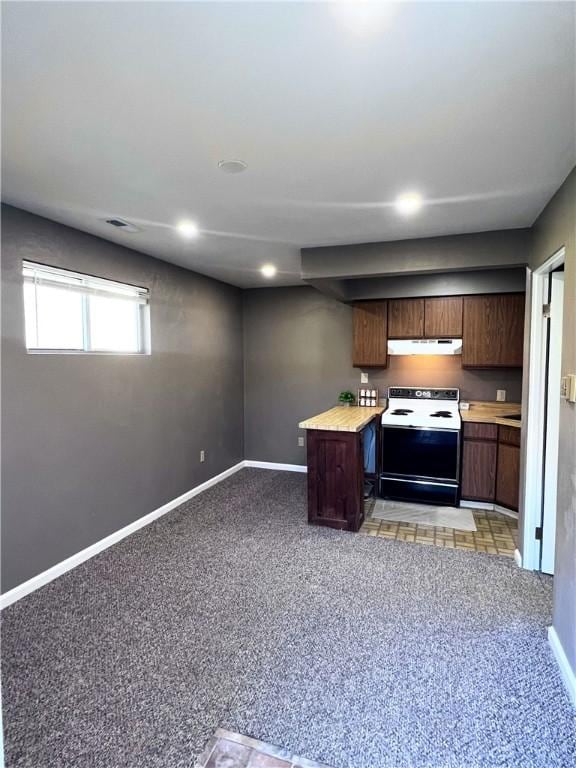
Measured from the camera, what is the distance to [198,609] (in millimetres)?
2400

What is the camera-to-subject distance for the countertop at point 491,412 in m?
3.80

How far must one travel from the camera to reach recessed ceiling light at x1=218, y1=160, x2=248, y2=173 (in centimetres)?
190

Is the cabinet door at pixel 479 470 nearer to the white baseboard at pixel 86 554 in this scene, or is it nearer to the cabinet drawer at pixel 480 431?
the cabinet drawer at pixel 480 431

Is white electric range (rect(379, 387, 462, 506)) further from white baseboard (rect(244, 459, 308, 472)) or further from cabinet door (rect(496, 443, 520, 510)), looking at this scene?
white baseboard (rect(244, 459, 308, 472))

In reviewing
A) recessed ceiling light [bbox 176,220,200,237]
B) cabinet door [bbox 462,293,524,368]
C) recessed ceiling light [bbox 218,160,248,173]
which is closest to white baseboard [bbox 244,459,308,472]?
cabinet door [bbox 462,293,524,368]

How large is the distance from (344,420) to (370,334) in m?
1.32

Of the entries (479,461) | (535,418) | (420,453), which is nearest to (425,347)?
(420,453)

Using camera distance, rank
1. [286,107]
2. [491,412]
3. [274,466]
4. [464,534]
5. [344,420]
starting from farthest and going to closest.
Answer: [274,466] < [491,412] < [344,420] < [464,534] < [286,107]

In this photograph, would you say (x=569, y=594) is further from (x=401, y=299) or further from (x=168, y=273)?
(x=168, y=273)

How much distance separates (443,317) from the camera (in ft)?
13.8

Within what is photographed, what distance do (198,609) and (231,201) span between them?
2.42 meters

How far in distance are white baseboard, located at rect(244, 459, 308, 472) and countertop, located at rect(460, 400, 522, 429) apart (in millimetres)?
2097

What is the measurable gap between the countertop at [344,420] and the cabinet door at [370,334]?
56 cm

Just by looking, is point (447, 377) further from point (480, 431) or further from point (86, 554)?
point (86, 554)
